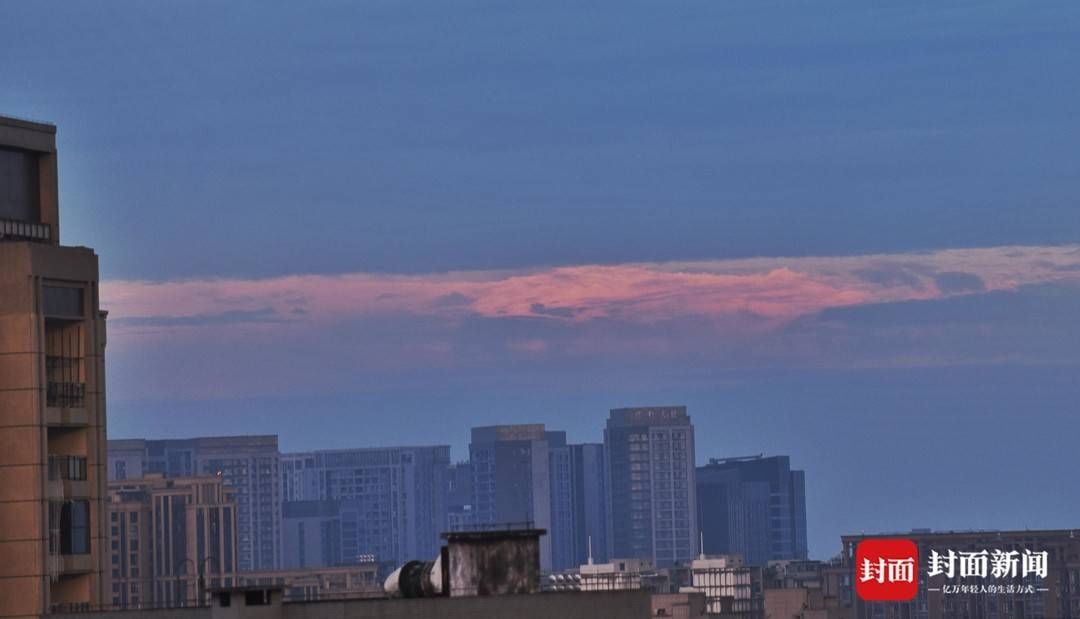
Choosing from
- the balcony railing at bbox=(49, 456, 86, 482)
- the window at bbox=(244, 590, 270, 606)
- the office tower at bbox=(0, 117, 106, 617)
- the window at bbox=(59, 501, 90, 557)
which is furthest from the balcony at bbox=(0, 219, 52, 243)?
the window at bbox=(244, 590, 270, 606)

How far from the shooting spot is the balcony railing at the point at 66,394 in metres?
97.6

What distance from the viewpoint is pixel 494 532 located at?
3442 inches

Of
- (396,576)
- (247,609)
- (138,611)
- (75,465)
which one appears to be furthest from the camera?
(75,465)

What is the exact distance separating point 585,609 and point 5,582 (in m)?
23.0

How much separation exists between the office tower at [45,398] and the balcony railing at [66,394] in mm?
38

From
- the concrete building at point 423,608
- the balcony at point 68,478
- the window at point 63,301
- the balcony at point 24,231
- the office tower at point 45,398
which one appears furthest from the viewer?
the balcony at point 24,231

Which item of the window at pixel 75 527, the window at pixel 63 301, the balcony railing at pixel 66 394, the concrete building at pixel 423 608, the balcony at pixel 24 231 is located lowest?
the concrete building at pixel 423 608

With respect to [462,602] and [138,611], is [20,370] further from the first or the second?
[462,602]

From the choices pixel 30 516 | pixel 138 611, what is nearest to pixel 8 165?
pixel 30 516

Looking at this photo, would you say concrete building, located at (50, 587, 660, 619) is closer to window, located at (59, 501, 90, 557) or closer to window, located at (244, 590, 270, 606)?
window, located at (244, 590, 270, 606)

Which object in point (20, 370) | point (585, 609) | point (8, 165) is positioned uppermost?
point (8, 165)

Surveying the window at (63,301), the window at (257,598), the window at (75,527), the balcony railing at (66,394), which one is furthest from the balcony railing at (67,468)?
the window at (257,598)

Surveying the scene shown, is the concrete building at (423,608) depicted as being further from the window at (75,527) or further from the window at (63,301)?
the window at (63,301)

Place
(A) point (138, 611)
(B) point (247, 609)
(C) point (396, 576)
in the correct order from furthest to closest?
(C) point (396, 576), (A) point (138, 611), (B) point (247, 609)
